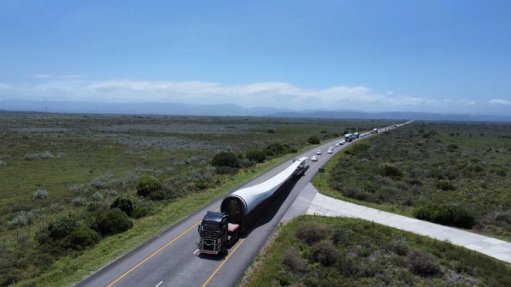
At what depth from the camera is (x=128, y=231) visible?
81.0 feet

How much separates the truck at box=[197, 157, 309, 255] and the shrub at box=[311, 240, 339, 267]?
4787 millimetres

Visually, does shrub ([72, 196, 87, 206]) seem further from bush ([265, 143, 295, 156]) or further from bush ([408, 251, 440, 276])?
bush ([265, 143, 295, 156])

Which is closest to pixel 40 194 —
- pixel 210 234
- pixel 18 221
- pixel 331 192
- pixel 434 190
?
pixel 18 221

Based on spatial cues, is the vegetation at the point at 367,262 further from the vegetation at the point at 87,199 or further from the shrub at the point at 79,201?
the shrub at the point at 79,201

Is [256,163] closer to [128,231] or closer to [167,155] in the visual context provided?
[167,155]

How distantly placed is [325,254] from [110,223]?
1404 cm

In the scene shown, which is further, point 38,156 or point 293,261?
point 38,156

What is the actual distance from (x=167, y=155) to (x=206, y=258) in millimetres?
47722

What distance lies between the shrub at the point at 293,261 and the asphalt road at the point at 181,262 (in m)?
1.94

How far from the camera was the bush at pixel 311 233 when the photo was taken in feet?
73.4

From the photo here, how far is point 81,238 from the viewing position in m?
22.3

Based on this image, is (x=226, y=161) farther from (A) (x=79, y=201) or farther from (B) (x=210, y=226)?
(B) (x=210, y=226)

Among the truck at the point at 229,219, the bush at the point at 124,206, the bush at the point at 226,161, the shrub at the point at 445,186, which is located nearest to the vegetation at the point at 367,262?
the truck at the point at 229,219

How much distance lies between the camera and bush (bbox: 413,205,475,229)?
26.0m
